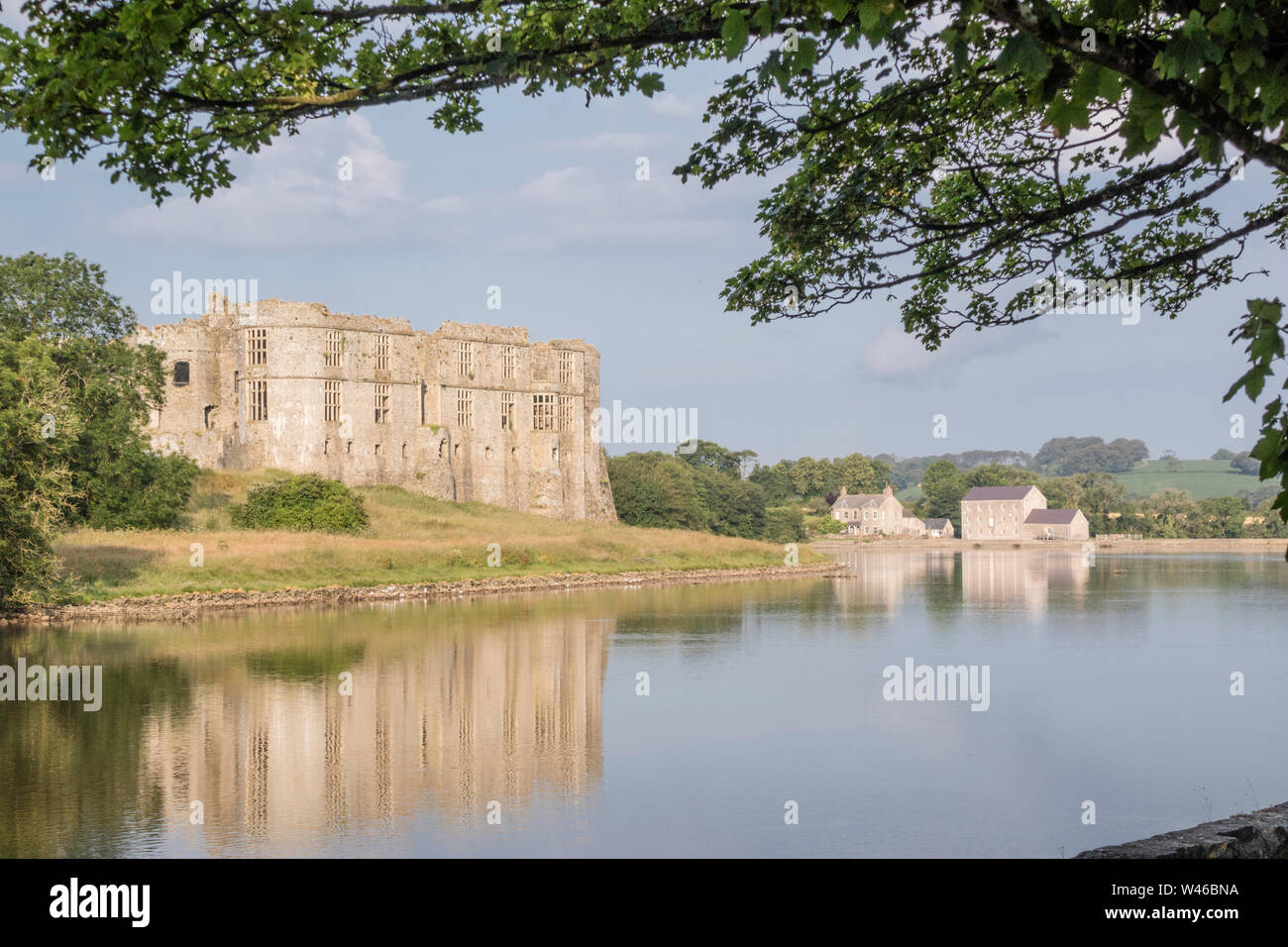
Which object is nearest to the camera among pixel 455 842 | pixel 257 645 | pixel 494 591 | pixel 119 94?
pixel 119 94

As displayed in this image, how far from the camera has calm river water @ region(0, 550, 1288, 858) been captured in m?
11.7

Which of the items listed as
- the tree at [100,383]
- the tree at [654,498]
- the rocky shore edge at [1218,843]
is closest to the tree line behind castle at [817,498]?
the tree at [654,498]

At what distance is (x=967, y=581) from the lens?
55812 millimetres

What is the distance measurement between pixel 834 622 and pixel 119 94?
28288mm

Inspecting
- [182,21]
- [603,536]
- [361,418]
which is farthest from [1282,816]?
[361,418]

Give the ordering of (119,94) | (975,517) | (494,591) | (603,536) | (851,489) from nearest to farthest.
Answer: (119,94)
(494,591)
(603,536)
(975,517)
(851,489)

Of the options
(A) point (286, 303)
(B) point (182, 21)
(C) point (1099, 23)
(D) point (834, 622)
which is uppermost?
(A) point (286, 303)

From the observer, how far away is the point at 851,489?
157 meters

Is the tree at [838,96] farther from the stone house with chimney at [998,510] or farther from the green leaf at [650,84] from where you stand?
the stone house with chimney at [998,510]

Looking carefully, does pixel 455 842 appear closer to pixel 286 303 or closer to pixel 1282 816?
pixel 1282 816

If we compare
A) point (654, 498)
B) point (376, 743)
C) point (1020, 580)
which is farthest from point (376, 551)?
point (654, 498)

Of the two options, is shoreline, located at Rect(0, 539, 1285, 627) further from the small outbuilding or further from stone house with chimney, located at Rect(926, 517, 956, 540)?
stone house with chimney, located at Rect(926, 517, 956, 540)

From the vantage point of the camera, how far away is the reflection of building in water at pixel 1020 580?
4338cm

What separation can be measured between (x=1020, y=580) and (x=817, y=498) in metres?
99.5
